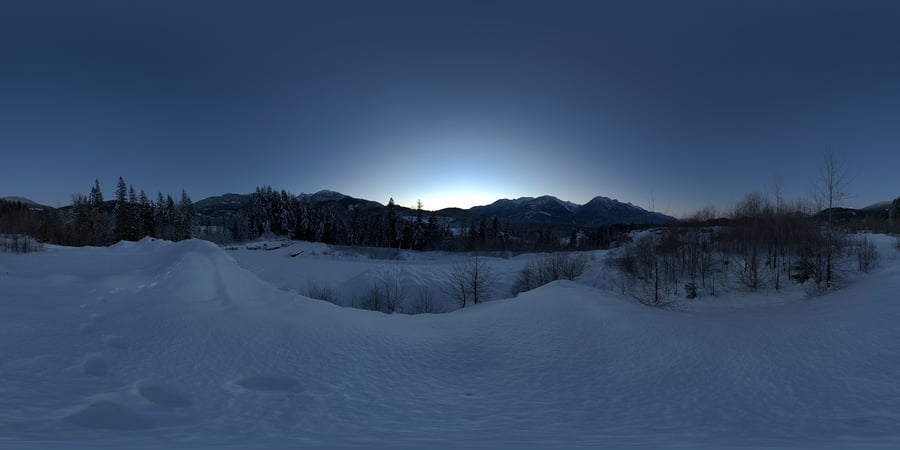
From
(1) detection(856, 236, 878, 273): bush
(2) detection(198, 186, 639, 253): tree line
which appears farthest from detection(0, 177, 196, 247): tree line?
(1) detection(856, 236, 878, 273): bush

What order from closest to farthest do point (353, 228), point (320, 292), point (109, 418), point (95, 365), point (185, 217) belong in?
point (109, 418), point (95, 365), point (320, 292), point (185, 217), point (353, 228)

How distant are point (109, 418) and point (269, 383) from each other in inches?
78.2

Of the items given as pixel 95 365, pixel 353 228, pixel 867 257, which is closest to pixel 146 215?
pixel 353 228

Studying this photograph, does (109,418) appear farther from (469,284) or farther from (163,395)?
(469,284)

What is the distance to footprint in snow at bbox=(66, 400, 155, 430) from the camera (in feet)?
13.8

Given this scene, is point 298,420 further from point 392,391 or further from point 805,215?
point 805,215

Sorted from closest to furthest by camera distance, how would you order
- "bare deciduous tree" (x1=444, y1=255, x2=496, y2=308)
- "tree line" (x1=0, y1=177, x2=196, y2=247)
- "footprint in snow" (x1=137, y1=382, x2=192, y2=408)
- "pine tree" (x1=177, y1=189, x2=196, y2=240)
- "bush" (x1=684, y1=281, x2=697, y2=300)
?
"footprint in snow" (x1=137, y1=382, x2=192, y2=408), "bush" (x1=684, y1=281, x2=697, y2=300), "bare deciduous tree" (x1=444, y1=255, x2=496, y2=308), "tree line" (x1=0, y1=177, x2=196, y2=247), "pine tree" (x1=177, y1=189, x2=196, y2=240)

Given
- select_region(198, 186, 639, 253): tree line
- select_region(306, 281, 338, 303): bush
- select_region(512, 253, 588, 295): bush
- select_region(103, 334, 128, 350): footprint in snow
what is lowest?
select_region(306, 281, 338, 303): bush

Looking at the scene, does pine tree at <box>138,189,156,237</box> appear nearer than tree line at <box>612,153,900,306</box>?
No

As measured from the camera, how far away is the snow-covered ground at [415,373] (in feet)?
14.7

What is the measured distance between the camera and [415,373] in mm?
7141

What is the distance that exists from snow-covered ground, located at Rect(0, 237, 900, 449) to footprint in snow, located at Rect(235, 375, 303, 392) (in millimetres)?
31

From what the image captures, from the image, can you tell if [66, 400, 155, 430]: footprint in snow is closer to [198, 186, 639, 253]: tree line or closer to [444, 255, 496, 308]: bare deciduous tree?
[444, 255, 496, 308]: bare deciduous tree

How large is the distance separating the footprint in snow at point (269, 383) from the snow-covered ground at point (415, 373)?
0.10 feet
